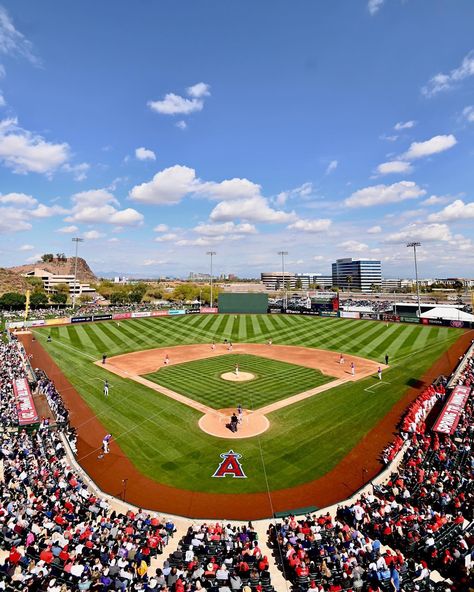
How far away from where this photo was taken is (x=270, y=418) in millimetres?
23406

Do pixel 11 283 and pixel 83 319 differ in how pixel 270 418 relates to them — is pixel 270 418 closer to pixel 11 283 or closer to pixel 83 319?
pixel 83 319

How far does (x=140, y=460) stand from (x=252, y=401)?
10.3m

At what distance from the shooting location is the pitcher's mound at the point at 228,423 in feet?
70.0

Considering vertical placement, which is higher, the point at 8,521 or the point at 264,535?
the point at 8,521

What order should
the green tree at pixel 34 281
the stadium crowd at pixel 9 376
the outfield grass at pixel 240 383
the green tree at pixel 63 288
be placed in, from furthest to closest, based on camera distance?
the green tree at pixel 63 288, the green tree at pixel 34 281, the outfield grass at pixel 240 383, the stadium crowd at pixel 9 376

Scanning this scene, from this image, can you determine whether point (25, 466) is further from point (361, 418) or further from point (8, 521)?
point (361, 418)

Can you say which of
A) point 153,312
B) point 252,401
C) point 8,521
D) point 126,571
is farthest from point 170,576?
point 153,312

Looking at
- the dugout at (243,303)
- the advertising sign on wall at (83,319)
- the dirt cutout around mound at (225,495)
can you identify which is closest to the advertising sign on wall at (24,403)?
the dirt cutout around mound at (225,495)

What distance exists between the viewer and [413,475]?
15.7 m

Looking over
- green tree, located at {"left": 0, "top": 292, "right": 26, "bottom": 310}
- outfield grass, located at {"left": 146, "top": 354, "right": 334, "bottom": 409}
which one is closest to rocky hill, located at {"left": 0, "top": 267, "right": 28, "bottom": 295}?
green tree, located at {"left": 0, "top": 292, "right": 26, "bottom": 310}

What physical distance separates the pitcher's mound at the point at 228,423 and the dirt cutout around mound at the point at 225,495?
5.32m

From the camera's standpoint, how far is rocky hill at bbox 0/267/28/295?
133m

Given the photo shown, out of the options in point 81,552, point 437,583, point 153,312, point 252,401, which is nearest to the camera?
point 437,583

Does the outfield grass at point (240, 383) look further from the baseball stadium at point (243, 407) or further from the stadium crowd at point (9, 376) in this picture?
the stadium crowd at point (9, 376)
